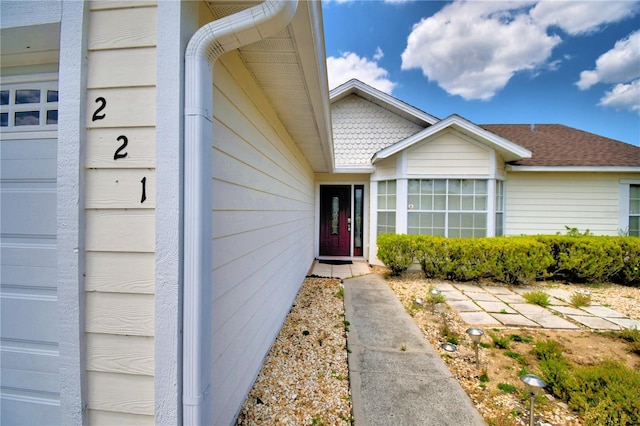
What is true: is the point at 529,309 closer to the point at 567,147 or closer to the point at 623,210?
the point at 623,210

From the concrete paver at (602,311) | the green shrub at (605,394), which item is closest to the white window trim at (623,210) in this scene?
the concrete paver at (602,311)

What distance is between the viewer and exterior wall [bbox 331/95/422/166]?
8062mm

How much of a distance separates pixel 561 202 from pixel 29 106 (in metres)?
10.1

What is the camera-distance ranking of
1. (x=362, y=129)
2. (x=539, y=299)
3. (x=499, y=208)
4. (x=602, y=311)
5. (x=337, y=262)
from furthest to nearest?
1. (x=362, y=129)
2. (x=337, y=262)
3. (x=499, y=208)
4. (x=539, y=299)
5. (x=602, y=311)

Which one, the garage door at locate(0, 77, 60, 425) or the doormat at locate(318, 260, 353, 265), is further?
the doormat at locate(318, 260, 353, 265)

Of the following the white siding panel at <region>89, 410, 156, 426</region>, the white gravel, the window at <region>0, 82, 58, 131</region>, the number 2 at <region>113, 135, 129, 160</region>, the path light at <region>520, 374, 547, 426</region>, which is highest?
the window at <region>0, 82, 58, 131</region>

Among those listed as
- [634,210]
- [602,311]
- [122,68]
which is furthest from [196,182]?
[634,210]

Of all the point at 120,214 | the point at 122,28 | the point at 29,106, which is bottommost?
the point at 120,214

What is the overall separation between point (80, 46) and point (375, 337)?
3626 mm

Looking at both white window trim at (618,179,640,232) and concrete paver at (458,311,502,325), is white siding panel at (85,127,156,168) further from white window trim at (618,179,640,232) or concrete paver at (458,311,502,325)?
white window trim at (618,179,640,232)

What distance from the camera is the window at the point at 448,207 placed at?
6.34m

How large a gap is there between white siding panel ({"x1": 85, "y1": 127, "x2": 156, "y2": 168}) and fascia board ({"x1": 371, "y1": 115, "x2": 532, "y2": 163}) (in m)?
6.08

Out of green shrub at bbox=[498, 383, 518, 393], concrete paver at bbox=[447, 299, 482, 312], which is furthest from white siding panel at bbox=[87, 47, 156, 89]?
concrete paver at bbox=[447, 299, 482, 312]

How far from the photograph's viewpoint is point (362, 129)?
321 inches
